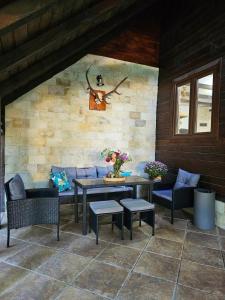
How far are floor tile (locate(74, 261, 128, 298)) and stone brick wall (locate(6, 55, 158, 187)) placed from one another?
2665 millimetres

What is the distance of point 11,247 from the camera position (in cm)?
266

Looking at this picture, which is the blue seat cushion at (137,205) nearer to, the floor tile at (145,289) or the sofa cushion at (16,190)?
the floor tile at (145,289)

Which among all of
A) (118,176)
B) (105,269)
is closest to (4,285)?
(105,269)

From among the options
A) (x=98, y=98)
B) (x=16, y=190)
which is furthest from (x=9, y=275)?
(x=98, y=98)

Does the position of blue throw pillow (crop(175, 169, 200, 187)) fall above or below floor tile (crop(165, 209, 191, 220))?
above

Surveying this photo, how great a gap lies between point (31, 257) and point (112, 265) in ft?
3.10

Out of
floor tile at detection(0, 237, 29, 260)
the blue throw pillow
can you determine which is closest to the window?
the blue throw pillow

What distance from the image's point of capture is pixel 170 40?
195 inches

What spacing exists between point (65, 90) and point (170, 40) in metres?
2.74

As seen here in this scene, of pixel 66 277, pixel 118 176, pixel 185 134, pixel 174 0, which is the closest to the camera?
pixel 66 277

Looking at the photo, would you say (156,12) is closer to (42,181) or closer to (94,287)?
(42,181)

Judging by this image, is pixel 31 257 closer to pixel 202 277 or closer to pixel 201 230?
pixel 202 277

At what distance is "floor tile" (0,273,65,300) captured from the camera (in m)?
1.83

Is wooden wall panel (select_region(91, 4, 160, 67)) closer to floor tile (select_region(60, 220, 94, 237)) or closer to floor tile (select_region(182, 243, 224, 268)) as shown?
floor tile (select_region(60, 220, 94, 237))
